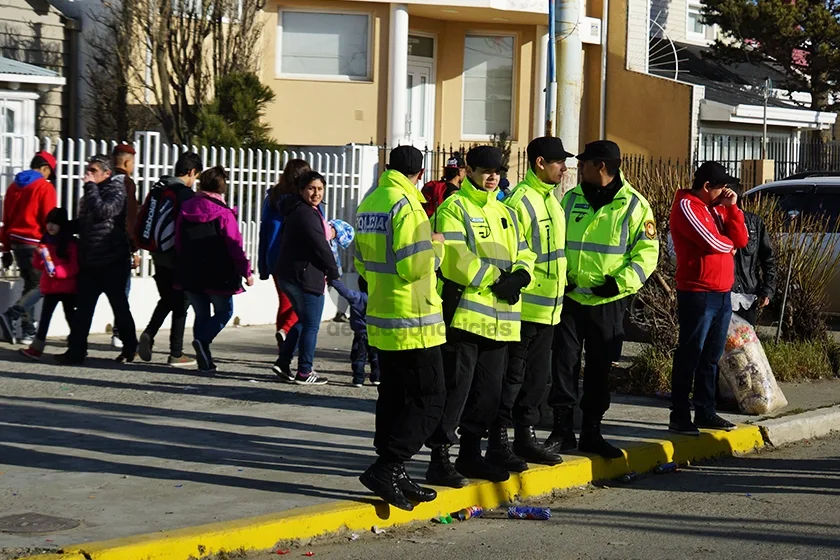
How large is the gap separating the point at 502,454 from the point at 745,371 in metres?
3.16

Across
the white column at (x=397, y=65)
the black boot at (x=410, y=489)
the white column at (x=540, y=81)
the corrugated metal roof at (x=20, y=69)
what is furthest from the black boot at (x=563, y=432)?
the white column at (x=540, y=81)

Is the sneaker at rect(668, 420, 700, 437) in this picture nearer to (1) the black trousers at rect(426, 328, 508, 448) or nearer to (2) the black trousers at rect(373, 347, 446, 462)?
(1) the black trousers at rect(426, 328, 508, 448)

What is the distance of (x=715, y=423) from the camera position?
946 centimetres

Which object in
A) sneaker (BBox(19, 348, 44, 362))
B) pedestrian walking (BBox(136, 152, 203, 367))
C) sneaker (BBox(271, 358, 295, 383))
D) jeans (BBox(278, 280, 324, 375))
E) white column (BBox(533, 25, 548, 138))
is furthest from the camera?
white column (BBox(533, 25, 548, 138))

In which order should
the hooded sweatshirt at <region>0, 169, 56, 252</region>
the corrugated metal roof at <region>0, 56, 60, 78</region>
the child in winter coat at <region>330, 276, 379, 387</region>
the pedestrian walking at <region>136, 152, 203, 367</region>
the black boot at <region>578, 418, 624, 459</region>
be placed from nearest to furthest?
the black boot at <region>578, 418, 624, 459</region> < the child in winter coat at <region>330, 276, 379, 387</region> < the pedestrian walking at <region>136, 152, 203, 367</region> < the hooded sweatshirt at <region>0, 169, 56, 252</region> < the corrugated metal roof at <region>0, 56, 60, 78</region>

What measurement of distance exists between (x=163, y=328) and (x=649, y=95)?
46.3 feet

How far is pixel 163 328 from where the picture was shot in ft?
46.5

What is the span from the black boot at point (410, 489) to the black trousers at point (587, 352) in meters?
1.63

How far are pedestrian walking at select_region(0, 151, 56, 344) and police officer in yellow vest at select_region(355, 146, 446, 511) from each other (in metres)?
5.97

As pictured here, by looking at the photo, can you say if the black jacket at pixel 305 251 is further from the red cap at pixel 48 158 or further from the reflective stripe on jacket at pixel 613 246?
the reflective stripe on jacket at pixel 613 246

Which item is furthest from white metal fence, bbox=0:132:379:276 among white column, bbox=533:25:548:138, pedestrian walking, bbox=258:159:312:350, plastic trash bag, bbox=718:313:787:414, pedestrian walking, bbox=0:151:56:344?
white column, bbox=533:25:548:138

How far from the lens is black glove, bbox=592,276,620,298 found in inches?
314

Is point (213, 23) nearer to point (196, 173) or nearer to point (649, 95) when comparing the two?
point (196, 173)

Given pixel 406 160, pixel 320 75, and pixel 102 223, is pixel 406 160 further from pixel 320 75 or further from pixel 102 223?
pixel 320 75
